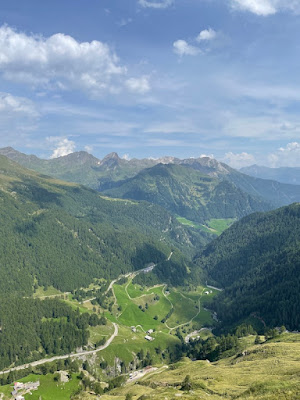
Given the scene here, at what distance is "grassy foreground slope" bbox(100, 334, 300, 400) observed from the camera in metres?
82.4

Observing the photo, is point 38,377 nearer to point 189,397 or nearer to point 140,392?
point 140,392

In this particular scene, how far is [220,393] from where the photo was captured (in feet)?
326

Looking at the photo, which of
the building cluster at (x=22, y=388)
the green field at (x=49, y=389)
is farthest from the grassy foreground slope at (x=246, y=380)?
the building cluster at (x=22, y=388)

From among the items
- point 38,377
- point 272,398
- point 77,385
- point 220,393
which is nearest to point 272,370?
point 220,393

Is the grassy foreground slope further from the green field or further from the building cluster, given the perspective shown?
the building cluster

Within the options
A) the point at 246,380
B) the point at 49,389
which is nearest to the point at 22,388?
the point at 49,389

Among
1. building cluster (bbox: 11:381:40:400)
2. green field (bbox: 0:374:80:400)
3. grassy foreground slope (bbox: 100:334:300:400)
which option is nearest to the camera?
grassy foreground slope (bbox: 100:334:300:400)

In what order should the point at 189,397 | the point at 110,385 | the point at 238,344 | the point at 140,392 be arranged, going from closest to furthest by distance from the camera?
the point at 189,397 → the point at 140,392 → the point at 110,385 → the point at 238,344

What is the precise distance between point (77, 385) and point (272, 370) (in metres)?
119

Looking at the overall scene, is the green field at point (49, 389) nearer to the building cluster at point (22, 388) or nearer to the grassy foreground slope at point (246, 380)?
the building cluster at point (22, 388)

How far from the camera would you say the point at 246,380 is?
109562 mm

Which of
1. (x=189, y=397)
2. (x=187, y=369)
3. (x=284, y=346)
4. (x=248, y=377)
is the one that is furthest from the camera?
(x=187, y=369)

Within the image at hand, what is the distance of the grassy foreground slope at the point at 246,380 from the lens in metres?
82.4

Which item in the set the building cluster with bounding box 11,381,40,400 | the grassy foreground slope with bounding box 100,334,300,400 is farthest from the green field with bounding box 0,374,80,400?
the grassy foreground slope with bounding box 100,334,300,400
